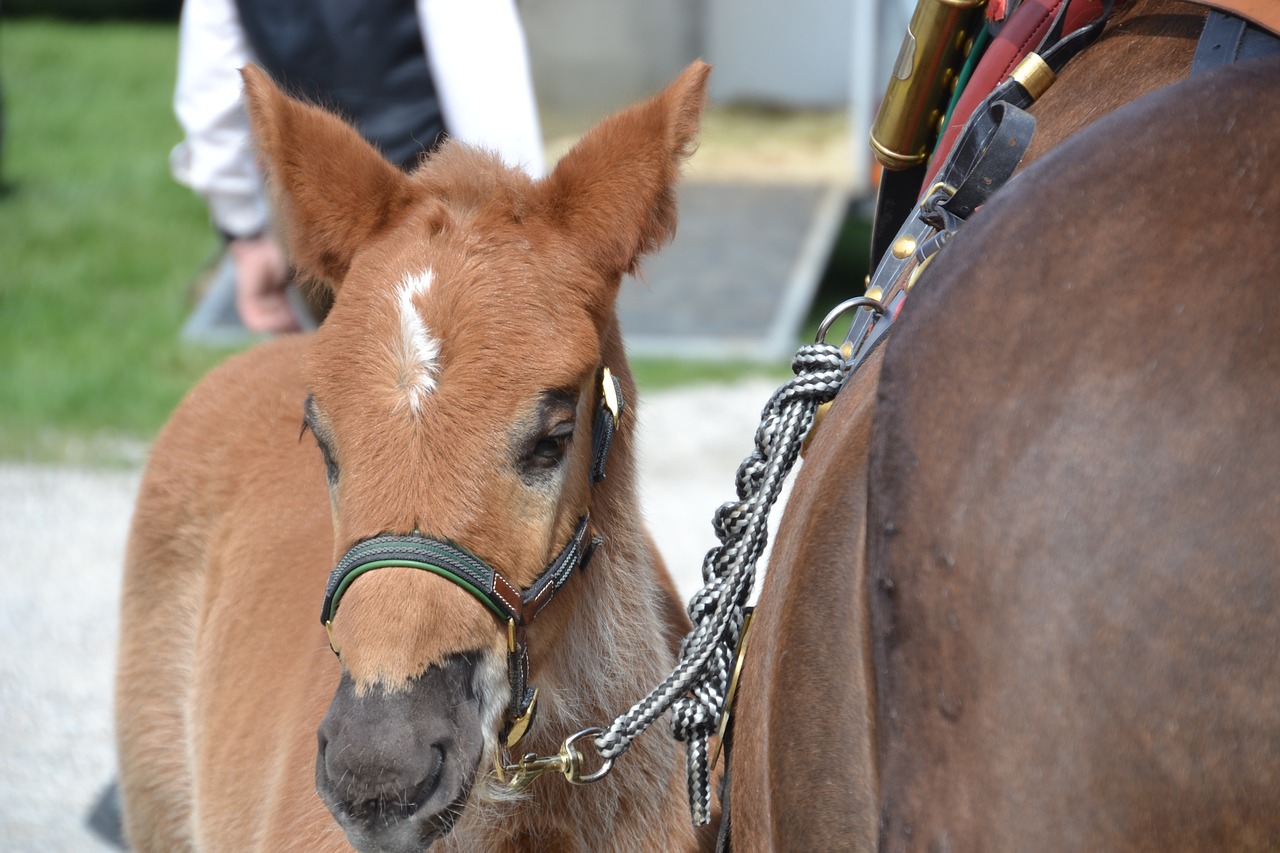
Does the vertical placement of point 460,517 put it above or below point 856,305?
below

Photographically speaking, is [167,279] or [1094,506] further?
[167,279]

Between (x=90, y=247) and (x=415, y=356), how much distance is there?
29.1 feet

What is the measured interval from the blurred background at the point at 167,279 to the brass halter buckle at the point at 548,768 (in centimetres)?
91

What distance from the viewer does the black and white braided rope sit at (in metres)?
1.71

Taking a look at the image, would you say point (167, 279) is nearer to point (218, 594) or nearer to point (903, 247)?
point (218, 594)

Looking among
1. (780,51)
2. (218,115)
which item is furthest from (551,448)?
(780,51)

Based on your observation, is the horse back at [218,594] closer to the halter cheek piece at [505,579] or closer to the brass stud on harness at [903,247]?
the halter cheek piece at [505,579]

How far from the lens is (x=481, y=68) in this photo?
3.12m

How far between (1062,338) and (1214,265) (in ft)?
0.46

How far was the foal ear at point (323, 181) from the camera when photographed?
6.54 ft

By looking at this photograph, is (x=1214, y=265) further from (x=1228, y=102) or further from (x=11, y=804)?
(x=11, y=804)

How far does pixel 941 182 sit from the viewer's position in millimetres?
1638

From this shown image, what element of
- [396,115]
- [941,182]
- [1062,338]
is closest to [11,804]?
[396,115]

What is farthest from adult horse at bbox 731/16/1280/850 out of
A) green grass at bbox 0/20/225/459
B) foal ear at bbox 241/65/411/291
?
green grass at bbox 0/20/225/459
